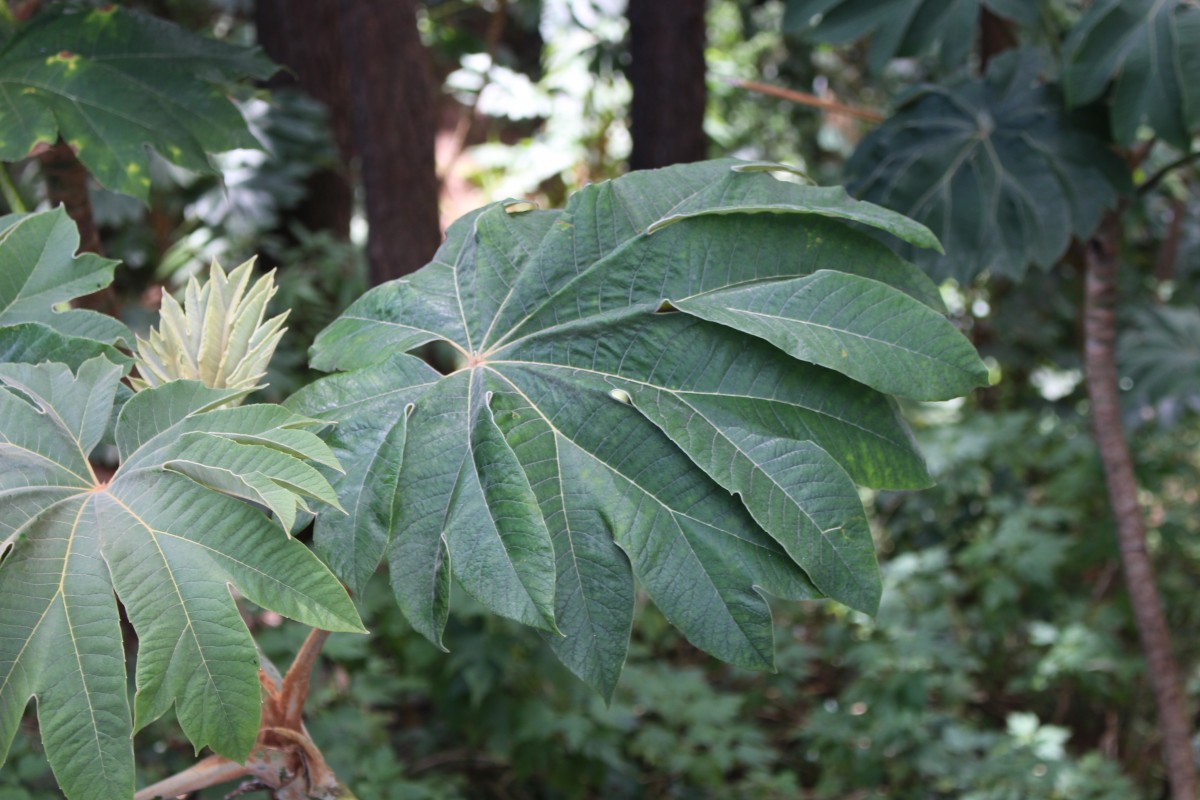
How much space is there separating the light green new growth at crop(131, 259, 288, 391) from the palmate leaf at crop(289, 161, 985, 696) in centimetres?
7

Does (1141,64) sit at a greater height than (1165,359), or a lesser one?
greater

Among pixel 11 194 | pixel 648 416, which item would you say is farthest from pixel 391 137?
pixel 648 416

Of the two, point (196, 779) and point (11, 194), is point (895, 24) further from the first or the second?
point (196, 779)

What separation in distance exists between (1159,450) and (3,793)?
4112 mm

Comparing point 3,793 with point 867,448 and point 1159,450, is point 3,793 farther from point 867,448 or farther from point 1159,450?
point 1159,450

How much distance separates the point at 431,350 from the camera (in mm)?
3145

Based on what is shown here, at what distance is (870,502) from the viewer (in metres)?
5.14

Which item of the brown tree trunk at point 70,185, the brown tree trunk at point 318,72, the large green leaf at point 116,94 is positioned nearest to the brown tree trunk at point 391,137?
the brown tree trunk at point 70,185

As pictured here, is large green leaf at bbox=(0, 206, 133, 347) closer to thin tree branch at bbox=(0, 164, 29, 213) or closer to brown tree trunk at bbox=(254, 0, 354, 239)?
thin tree branch at bbox=(0, 164, 29, 213)

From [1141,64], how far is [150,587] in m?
1.93

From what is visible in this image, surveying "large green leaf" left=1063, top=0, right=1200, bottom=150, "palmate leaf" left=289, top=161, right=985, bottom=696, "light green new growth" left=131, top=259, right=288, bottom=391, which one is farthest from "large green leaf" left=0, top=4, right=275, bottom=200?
"large green leaf" left=1063, top=0, right=1200, bottom=150

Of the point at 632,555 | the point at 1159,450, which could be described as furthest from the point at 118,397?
the point at 1159,450

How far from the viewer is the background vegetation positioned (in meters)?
2.45

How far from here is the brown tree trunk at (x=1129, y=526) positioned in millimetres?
2348
